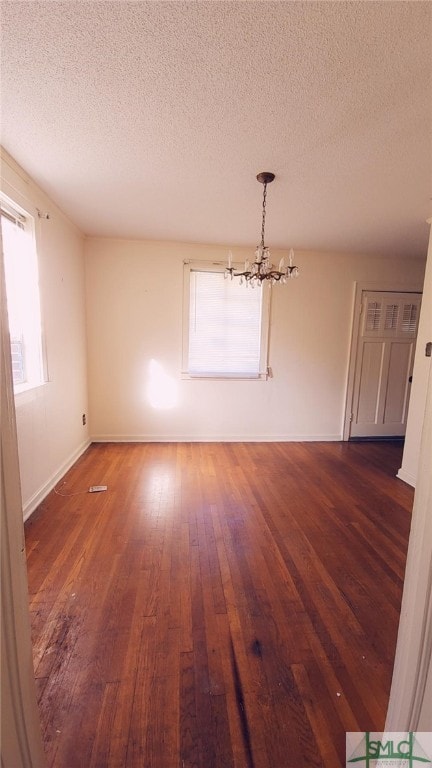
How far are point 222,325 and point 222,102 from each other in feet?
8.22

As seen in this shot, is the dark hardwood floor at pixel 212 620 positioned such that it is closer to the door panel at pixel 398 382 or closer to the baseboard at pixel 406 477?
the baseboard at pixel 406 477

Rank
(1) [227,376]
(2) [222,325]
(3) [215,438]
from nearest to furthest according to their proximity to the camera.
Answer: (2) [222,325] < (1) [227,376] < (3) [215,438]

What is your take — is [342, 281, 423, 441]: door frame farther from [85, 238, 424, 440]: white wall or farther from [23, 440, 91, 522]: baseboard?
[23, 440, 91, 522]: baseboard

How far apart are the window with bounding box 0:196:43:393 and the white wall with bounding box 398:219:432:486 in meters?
3.48

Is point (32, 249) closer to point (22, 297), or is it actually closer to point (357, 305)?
point (22, 297)

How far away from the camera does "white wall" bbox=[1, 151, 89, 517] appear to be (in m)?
2.25

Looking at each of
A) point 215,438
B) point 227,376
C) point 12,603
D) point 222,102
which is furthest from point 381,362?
point 12,603

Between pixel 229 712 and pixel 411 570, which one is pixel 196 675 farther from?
pixel 411 570

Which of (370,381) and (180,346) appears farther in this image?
(370,381)

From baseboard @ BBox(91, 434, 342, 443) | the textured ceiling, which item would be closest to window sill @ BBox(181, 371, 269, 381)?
baseboard @ BBox(91, 434, 342, 443)

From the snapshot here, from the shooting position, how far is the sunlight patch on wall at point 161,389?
3.89 m

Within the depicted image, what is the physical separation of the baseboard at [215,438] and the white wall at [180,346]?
0.02 metres

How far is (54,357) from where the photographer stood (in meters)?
2.81

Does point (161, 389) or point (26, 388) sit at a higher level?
point (26, 388)
